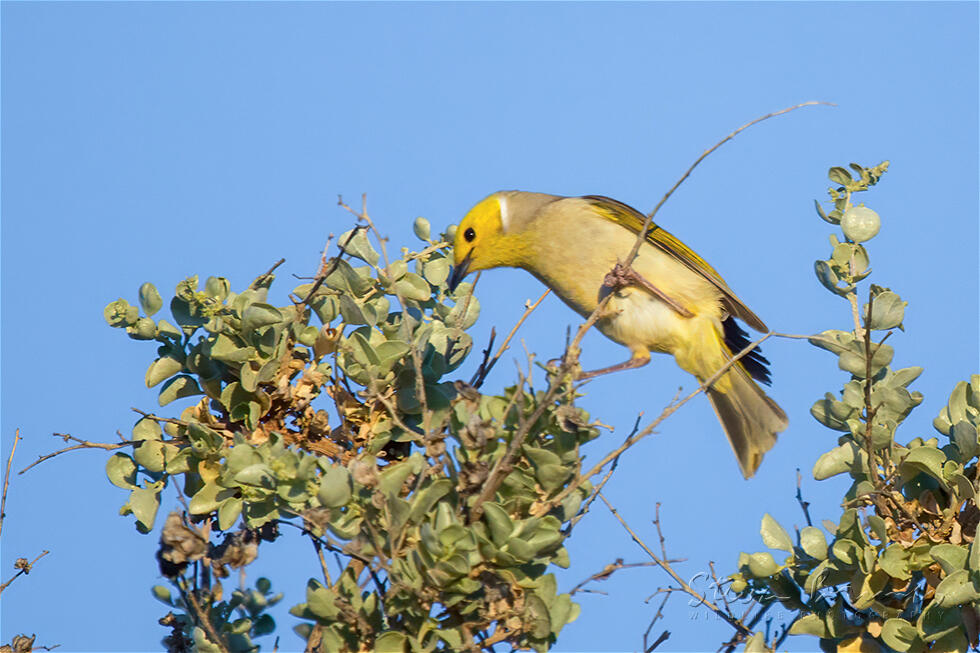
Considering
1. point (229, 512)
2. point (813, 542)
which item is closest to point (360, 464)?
point (229, 512)

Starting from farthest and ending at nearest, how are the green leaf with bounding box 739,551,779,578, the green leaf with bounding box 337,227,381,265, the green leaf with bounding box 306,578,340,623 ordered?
the green leaf with bounding box 337,227,381,265
the green leaf with bounding box 739,551,779,578
the green leaf with bounding box 306,578,340,623

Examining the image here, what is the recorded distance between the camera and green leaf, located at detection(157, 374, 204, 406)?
8.86 ft

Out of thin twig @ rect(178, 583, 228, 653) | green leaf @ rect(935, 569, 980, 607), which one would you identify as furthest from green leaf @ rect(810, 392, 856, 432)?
thin twig @ rect(178, 583, 228, 653)

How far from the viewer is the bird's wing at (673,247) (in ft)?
15.1

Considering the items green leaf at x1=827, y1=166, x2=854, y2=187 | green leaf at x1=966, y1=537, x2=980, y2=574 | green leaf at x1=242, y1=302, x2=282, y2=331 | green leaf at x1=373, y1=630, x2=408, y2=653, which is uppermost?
green leaf at x1=827, y1=166, x2=854, y2=187

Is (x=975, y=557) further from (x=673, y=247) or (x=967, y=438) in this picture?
(x=673, y=247)

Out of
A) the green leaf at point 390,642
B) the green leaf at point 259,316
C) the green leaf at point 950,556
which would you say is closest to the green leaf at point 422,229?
the green leaf at point 259,316

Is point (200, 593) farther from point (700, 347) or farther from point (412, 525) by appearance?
point (700, 347)

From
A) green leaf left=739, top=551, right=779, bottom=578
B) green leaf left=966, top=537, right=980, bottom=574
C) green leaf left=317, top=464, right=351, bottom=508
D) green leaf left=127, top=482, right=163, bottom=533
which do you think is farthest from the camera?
green leaf left=739, top=551, right=779, bottom=578

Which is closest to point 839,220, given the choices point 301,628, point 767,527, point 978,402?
point 978,402

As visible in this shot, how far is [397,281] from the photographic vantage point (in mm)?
2867

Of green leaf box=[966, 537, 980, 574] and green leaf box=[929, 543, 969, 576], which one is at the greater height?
green leaf box=[929, 543, 969, 576]

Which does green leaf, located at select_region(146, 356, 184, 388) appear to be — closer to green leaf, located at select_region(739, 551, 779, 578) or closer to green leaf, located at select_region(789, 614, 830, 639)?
green leaf, located at select_region(739, 551, 779, 578)

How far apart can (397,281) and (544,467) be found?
922 mm
